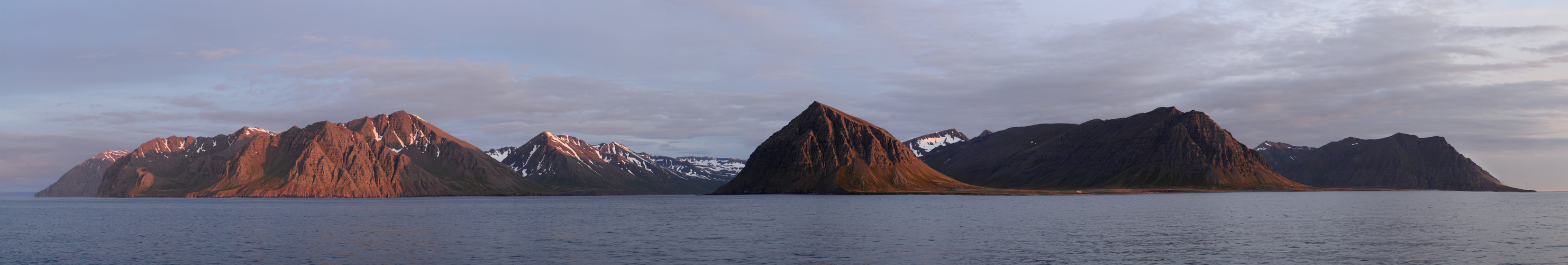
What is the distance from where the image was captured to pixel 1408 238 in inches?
3014

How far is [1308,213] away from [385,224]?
139m

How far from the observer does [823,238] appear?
265ft

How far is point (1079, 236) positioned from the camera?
80.4 m

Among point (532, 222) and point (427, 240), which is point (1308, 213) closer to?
point (532, 222)

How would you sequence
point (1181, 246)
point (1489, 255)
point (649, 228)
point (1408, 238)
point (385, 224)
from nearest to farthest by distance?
point (1489, 255) < point (1181, 246) < point (1408, 238) < point (649, 228) < point (385, 224)

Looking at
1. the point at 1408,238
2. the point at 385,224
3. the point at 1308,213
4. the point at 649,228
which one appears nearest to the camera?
the point at 1408,238

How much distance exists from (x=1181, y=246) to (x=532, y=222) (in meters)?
84.5

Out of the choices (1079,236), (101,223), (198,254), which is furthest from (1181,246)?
(101,223)

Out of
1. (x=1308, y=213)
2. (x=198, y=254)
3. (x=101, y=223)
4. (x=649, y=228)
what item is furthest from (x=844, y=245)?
(x=101, y=223)

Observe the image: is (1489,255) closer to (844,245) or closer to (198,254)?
(844,245)

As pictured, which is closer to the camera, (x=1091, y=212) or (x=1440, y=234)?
(x=1440, y=234)

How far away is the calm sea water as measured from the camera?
60625mm

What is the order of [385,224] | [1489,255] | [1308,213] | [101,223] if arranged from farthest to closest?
[1308,213] → [101,223] → [385,224] → [1489,255]

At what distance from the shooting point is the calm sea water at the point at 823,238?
199 ft
